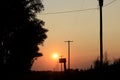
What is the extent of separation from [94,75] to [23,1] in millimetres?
17801

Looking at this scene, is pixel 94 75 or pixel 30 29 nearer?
pixel 94 75

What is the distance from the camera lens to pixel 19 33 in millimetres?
59281

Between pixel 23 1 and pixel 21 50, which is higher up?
pixel 23 1

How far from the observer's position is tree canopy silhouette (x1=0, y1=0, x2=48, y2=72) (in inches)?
2180

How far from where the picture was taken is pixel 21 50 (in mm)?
59844

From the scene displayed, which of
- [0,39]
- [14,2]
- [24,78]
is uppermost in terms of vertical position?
[14,2]

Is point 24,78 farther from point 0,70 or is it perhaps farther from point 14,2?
point 14,2

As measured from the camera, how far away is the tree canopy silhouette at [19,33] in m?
55.4

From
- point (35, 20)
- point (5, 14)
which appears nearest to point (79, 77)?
point (5, 14)

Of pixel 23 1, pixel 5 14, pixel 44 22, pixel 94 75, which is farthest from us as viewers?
pixel 44 22

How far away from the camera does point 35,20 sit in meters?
61.5

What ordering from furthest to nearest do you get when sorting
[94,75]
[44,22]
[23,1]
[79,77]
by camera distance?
[44,22], [23,1], [79,77], [94,75]

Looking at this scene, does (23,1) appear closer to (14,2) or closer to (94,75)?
(14,2)

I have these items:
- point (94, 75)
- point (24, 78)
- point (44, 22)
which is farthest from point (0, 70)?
point (94, 75)
